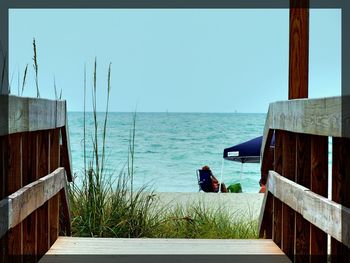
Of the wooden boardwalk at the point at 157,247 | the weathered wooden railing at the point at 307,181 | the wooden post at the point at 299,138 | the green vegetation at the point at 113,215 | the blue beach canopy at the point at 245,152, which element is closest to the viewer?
the weathered wooden railing at the point at 307,181

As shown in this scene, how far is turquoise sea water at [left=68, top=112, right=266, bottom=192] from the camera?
20.5m

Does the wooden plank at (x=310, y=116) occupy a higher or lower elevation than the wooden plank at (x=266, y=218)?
higher

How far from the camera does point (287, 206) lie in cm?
346

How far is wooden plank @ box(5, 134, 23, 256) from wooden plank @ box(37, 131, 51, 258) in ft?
2.07

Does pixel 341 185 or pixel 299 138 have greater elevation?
pixel 299 138

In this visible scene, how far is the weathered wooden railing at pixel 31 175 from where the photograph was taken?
2.44 m

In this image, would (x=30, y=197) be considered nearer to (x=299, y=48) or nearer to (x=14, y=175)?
(x=14, y=175)

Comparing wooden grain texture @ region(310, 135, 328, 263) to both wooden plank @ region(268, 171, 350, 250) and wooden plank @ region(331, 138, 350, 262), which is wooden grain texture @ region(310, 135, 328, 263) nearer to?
wooden plank @ region(268, 171, 350, 250)

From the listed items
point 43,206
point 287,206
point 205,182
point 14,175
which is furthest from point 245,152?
point 14,175

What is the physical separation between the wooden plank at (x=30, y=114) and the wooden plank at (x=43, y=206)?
92 millimetres

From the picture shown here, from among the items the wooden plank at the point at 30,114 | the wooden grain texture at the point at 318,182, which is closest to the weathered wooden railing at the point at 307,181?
the wooden grain texture at the point at 318,182

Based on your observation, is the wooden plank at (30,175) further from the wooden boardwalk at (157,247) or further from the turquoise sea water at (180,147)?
the turquoise sea water at (180,147)

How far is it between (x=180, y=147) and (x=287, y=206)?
26696 millimetres

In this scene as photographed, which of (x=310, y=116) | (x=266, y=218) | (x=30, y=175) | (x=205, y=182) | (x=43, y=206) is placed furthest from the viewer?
(x=205, y=182)
